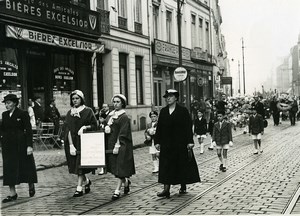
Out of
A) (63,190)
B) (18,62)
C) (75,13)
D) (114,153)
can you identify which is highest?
(75,13)

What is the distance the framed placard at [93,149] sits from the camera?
8.22m

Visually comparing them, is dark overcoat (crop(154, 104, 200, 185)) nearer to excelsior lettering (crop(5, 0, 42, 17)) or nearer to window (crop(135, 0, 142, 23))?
excelsior lettering (crop(5, 0, 42, 17))

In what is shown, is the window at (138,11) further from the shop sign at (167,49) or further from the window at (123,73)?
the window at (123,73)

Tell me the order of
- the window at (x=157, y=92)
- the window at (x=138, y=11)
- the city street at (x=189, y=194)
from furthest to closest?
the window at (x=157, y=92) < the window at (x=138, y=11) < the city street at (x=189, y=194)

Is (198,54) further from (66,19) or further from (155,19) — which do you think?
(66,19)

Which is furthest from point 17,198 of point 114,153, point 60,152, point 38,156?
point 60,152

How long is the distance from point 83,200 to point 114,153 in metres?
0.82

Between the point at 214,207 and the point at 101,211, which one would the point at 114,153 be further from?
the point at 214,207

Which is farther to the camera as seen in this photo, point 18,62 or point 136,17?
point 136,17

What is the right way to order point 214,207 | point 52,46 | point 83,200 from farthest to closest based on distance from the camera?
point 52,46
point 83,200
point 214,207

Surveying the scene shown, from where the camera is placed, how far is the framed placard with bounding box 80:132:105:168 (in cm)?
822

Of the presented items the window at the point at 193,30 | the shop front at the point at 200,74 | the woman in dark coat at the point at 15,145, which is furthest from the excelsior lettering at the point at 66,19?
the window at the point at 193,30

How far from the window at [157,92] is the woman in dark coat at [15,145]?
21131 mm

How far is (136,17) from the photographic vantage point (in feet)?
88.9
